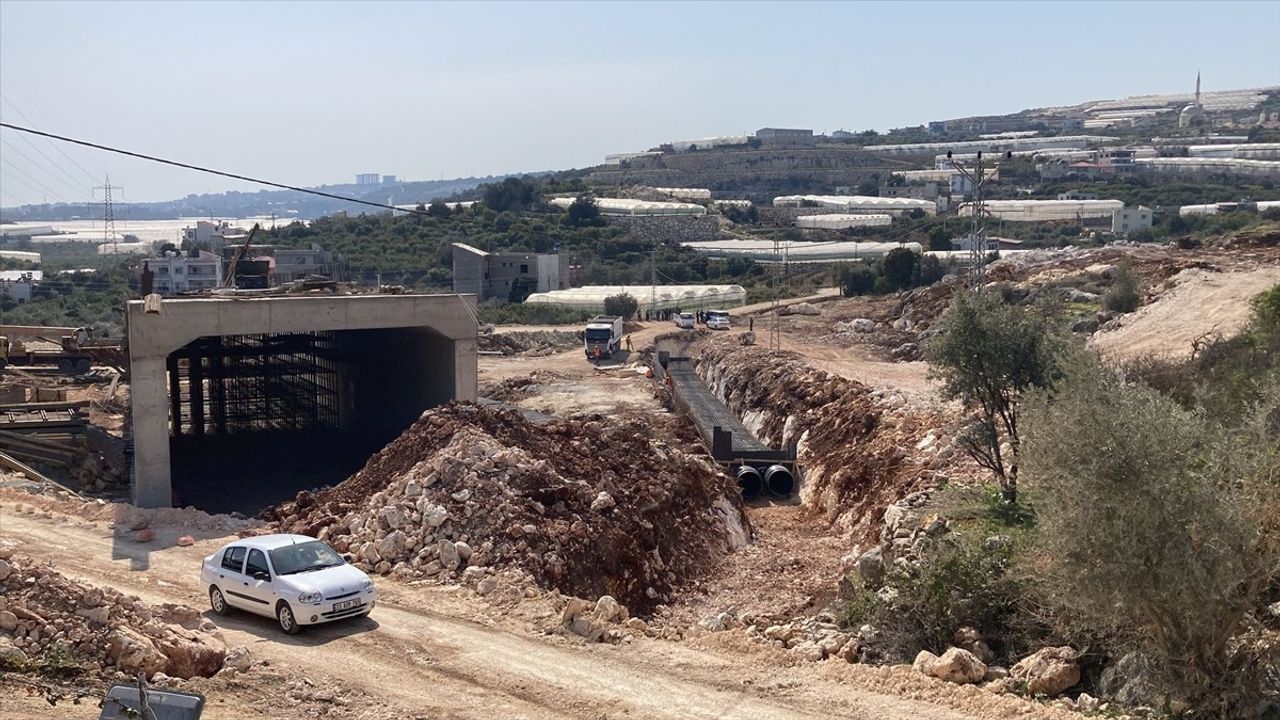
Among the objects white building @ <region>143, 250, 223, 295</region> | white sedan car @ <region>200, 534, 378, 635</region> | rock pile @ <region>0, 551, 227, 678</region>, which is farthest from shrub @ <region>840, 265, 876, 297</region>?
rock pile @ <region>0, 551, 227, 678</region>

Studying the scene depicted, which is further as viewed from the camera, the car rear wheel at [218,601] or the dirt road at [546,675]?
the car rear wheel at [218,601]

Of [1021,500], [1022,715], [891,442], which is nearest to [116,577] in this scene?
[1022,715]

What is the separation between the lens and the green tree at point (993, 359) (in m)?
21.8

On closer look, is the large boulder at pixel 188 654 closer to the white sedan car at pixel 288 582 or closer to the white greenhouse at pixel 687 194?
the white sedan car at pixel 288 582

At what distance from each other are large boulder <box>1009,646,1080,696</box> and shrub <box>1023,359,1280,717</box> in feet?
2.77

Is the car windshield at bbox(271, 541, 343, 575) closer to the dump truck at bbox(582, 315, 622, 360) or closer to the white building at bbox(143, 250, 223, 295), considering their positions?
the dump truck at bbox(582, 315, 622, 360)

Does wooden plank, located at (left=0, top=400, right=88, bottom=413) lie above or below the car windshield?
below

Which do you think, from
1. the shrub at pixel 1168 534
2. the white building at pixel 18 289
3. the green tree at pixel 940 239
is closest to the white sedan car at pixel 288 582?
the shrub at pixel 1168 534

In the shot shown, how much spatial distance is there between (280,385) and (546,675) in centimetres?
3966

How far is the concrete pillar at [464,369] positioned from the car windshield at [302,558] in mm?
16785

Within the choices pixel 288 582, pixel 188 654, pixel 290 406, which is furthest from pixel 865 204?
pixel 188 654

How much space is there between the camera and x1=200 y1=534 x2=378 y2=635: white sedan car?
49.6ft

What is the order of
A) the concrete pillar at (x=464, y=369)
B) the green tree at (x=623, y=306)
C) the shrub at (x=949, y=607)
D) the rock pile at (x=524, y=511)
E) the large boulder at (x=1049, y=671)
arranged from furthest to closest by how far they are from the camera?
1. the green tree at (x=623, y=306)
2. the concrete pillar at (x=464, y=369)
3. the rock pile at (x=524, y=511)
4. the shrub at (x=949, y=607)
5. the large boulder at (x=1049, y=671)

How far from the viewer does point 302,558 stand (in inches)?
631
